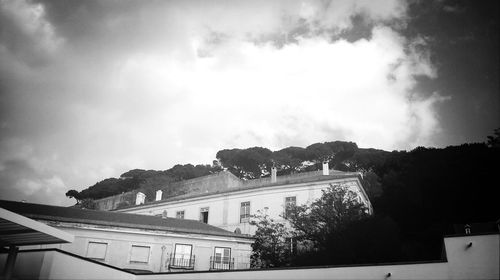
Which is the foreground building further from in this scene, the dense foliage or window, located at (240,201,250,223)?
window, located at (240,201,250,223)

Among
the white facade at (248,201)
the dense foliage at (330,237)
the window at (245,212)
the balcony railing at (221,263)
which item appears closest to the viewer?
the dense foliage at (330,237)

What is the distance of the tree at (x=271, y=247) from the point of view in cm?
2362

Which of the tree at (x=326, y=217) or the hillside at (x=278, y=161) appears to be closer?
the tree at (x=326, y=217)

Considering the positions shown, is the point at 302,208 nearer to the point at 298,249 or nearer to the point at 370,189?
the point at 298,249

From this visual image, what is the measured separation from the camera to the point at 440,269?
11.7m

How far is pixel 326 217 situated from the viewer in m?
23.4

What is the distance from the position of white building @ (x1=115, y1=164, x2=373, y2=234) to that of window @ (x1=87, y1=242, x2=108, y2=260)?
11.1 meters

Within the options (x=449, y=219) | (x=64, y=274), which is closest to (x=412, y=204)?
(x=449, y=219)

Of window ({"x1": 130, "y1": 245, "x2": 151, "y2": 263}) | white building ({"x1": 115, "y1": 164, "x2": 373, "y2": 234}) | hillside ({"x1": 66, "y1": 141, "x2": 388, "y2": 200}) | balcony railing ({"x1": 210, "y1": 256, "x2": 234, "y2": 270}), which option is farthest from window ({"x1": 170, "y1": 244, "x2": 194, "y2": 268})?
hillside ({"x1": 66, "y1": 141, "x2": 388, "y2": 200})

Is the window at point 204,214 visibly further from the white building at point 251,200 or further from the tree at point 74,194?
the tree at point 74,194

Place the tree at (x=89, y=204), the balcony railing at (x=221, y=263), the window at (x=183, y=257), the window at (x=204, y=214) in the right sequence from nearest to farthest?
the window at (x=183, y=257) < the balcony railing at (x=221, y=263) < the window at (x=204, y=214) < the tree at (x=89, y=204)

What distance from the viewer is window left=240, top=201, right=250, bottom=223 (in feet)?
102

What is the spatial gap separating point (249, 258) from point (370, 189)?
61.6 ft

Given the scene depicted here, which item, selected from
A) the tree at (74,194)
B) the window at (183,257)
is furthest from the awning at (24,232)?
the tree at (74,194)
